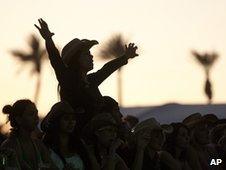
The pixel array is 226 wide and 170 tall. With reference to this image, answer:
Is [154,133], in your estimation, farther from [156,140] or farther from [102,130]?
[102,130]

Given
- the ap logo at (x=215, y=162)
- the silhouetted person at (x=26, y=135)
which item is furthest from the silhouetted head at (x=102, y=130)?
the ap logo at (x=215, y=162)

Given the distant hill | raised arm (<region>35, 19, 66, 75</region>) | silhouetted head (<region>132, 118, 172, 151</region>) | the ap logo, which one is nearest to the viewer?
raised arm (<region>35, 19, 66, 75</region>)

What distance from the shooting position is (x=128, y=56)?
10641 millimetres

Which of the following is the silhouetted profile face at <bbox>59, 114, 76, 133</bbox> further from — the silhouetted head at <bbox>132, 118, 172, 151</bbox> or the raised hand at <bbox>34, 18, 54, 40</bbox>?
the silhouetted head at <bbox>132, 118, 172, 151</bbox>

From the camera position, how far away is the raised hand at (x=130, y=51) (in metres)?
10.6

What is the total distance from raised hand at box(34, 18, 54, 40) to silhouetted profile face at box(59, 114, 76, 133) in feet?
3.64

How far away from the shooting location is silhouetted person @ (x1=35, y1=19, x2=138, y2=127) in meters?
9.65

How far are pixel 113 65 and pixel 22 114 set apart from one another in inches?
77.2

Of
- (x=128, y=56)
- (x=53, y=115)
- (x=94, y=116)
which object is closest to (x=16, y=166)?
(x=53, y=115)

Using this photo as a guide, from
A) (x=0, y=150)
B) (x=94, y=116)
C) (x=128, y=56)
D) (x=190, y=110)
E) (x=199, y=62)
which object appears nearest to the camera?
(x=0, y=150)

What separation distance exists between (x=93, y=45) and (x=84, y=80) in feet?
1.39

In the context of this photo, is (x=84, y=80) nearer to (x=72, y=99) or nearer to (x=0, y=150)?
(x=72, y=99)

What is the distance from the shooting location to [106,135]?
9.43 metres

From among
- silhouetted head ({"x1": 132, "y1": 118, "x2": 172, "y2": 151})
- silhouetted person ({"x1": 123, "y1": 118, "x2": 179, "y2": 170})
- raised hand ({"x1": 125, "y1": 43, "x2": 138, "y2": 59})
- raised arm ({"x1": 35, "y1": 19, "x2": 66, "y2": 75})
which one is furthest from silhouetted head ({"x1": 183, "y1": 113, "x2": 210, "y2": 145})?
raised arm ({"x1": 35, "y1": 19, "x2": 66, "y2": 75})
